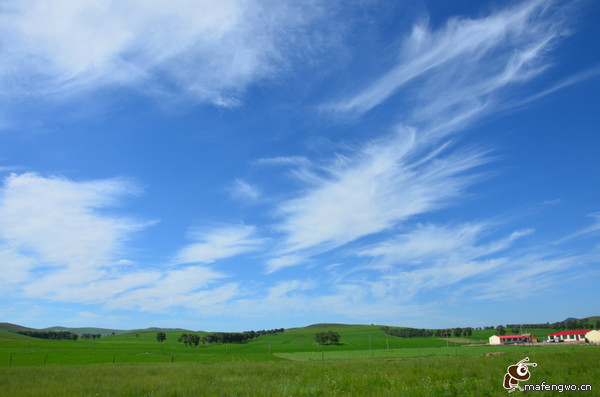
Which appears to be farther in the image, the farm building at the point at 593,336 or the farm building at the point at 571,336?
the farm building at the point at 571,336

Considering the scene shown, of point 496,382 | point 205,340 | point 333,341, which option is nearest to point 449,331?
point 333,341

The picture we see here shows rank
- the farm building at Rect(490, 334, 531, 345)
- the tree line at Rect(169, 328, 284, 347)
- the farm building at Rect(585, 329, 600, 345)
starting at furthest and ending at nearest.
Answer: the tree line at Rect(169, 328, 284, 347), the farm building at Rect(490, 334, 531, 345), the farm building at Rect(585, 329, 600, 345)

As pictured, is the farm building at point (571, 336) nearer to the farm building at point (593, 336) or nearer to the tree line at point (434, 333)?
the farm building at point (593, 336)

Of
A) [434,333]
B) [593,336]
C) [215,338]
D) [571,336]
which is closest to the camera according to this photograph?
[593,336]

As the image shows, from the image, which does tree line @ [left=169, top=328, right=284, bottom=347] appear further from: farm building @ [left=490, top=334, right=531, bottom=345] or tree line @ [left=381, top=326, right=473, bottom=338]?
farm building @ [left=490, top=334, right=531, bottom=345]

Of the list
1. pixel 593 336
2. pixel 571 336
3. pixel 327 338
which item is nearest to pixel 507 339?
pixel 571 336
